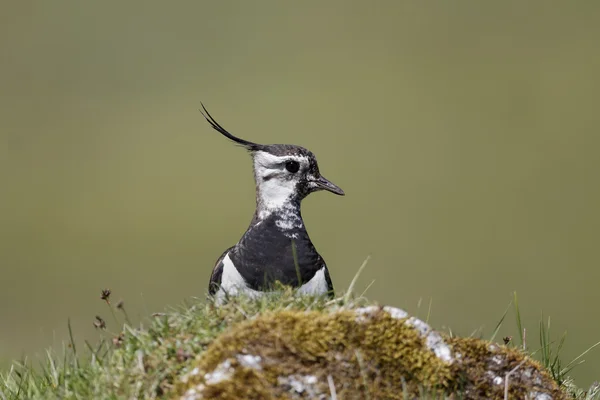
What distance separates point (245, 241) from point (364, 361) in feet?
10.7

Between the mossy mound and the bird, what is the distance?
2038 mm

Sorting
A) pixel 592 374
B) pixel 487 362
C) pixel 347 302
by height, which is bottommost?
pixel 592 374

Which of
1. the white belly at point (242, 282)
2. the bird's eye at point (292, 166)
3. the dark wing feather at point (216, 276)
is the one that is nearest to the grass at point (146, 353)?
the white belly at point (242, 282)

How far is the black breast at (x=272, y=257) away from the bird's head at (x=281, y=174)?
25 centimetres

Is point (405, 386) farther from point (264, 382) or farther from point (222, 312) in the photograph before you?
point (222, 312)

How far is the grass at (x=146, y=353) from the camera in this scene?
5.46m

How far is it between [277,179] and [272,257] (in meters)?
0.97


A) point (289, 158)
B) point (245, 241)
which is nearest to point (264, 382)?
point (245, 241)

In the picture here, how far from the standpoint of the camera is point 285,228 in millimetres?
8531

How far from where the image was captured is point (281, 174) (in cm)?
880

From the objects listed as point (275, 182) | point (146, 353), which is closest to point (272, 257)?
point (275, 182)

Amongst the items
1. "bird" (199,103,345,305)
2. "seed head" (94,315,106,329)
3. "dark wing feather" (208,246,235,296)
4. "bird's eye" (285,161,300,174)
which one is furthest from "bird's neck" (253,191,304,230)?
"seed head" (94,315,106,329)

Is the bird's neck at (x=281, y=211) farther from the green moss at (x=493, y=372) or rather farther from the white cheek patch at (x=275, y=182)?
the green moss at (x=493, y=372)

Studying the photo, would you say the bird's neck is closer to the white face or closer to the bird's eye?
the white face
